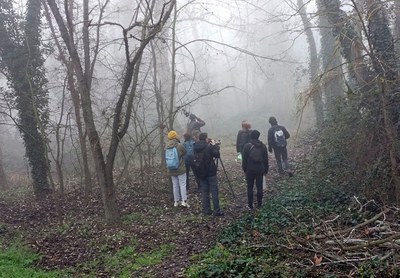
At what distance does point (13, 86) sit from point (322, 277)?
1101 centimetres

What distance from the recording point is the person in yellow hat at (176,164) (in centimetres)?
1022

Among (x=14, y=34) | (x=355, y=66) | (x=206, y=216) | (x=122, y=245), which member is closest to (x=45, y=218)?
(x=122, y=245)

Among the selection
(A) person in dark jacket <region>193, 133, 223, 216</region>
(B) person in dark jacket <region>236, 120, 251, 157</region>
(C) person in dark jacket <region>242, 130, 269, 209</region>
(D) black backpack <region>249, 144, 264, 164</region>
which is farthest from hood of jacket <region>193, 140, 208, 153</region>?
(B) person in dark jacket <region>236, 120, 251, 157</region>

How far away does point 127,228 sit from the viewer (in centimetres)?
905

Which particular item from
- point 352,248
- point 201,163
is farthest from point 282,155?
point 352,248

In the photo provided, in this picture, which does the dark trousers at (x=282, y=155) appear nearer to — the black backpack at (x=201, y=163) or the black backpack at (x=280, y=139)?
the black backpack at (x=280, y=139)

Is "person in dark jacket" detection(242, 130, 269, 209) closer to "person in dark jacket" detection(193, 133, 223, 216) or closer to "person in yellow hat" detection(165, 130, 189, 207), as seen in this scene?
"person in dark jacket" detection(193, 133, 223, 216)

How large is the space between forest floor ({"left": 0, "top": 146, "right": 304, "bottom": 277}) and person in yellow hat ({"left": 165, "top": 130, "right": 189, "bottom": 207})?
50cm

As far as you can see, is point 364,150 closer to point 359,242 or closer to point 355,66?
point 355,66

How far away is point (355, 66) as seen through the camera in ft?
28.7

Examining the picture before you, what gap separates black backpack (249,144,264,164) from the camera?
965 centimetres

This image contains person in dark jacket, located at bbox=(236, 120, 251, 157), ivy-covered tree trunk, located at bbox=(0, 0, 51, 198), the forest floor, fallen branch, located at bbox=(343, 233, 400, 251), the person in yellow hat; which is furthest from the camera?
ivy-covered tree trunk, located at bbox=(0, 0, 51, 198)

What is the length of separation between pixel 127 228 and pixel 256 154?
3396 millimetres

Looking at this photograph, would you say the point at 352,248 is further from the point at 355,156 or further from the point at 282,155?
the point at 282,155
